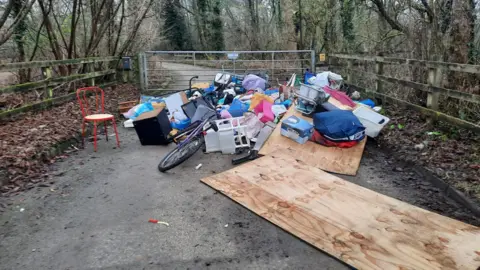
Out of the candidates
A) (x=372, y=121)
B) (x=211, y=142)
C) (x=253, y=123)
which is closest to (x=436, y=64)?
(x=372, y=121)

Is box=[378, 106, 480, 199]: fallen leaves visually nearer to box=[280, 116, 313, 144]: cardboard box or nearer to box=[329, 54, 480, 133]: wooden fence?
box=[329, 54, 480, 133]: wooden fence

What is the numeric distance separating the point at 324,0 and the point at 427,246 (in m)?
12.4

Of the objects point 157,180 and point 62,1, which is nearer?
point 157,180

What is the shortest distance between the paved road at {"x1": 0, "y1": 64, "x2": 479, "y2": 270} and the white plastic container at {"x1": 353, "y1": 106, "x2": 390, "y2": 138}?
93cm

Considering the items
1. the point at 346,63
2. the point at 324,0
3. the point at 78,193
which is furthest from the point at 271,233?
the point at 324,0

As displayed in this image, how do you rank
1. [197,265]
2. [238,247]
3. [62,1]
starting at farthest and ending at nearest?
1. [62,1]
2. [238,247]
3. [197,265]

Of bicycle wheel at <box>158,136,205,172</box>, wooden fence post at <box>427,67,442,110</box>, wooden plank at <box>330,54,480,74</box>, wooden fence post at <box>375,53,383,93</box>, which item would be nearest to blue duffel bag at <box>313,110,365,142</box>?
wooden fence post at <box>427,67,442,110</box>

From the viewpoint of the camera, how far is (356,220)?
3.38 meters

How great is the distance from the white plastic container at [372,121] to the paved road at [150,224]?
93 cm

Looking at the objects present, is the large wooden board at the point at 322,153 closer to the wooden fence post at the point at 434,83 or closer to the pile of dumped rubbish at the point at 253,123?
the pile of dumped rubbish at the point at 253,123

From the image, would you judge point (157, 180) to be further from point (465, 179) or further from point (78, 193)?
point (465, 179)

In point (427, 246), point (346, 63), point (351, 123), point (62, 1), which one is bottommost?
point (427, 246)

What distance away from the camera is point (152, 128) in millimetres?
6031

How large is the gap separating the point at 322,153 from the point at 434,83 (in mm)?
2129
